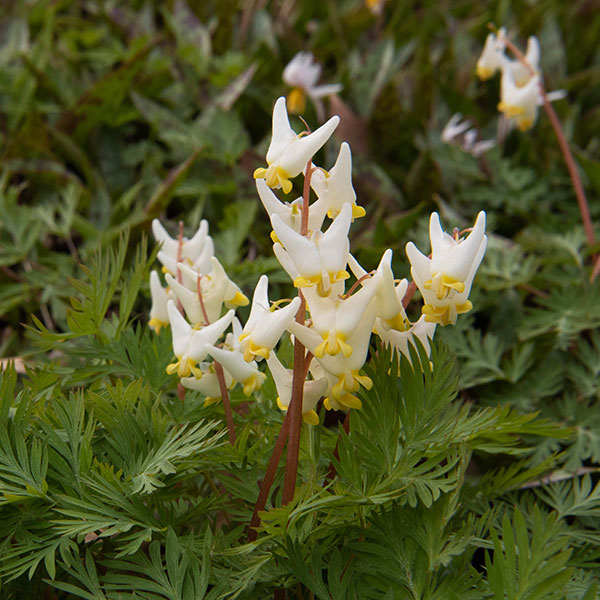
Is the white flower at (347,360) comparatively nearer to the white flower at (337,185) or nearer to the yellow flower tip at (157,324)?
the white flower at (337,185)

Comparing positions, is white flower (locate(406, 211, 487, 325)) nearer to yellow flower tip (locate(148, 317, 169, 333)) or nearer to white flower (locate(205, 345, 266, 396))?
white flower (locate(205, 345, 266, 396))

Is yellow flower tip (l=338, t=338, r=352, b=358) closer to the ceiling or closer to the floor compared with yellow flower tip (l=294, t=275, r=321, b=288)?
closer to the floor

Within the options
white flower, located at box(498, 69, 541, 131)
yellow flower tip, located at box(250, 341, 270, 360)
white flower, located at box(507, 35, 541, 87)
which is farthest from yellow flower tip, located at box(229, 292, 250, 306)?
white flower, located at box(507, 35, 541, 87)

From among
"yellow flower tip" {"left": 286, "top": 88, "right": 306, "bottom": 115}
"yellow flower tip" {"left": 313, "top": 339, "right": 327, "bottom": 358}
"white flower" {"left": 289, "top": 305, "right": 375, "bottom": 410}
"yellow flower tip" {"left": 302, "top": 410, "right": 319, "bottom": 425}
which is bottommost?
"yellow flower tip" {"left": 286, "top": 88, "right": 306, "bottom": 115}

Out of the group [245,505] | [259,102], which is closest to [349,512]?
[245,505]

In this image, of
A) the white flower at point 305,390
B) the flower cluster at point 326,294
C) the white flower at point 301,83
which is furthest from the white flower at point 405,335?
the white flower at point 301,83

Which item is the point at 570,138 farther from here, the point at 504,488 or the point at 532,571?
the point at 532,571

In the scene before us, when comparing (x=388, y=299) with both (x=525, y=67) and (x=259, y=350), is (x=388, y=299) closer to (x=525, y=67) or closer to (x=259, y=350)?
(x=259, y=350)
